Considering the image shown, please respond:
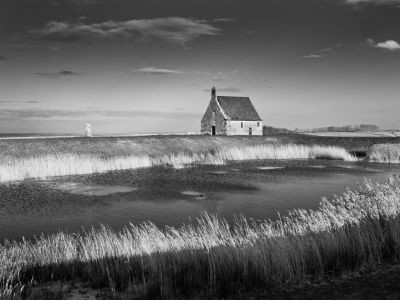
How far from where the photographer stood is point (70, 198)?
1919cm

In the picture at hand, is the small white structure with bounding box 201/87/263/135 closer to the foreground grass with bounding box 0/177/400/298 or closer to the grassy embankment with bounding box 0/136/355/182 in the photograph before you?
the grassy embankment with bounding box 0/136/355/182

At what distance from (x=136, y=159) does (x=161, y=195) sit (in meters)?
12.8

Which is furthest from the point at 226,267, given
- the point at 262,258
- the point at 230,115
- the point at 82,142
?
the point at 230,115

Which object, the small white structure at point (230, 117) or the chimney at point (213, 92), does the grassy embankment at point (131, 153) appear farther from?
the chimney at point (213, 92)

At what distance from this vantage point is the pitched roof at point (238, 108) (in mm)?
60728

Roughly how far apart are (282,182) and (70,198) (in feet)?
39.3

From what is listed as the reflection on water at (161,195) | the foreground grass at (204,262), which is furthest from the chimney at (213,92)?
the foreground grass at (204,262)

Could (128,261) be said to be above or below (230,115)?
below

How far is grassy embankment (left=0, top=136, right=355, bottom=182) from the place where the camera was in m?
27.3

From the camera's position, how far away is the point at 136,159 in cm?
3216

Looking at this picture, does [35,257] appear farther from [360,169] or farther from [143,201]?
[360,169]

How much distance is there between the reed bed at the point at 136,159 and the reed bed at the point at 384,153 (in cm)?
192

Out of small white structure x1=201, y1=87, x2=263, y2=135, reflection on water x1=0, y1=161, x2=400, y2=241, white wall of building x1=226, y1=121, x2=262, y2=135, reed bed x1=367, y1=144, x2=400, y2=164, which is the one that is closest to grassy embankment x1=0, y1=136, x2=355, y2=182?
reed bed x1=367, y1=144, x2=400, y2=164

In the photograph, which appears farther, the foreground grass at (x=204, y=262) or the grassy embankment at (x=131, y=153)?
the grassy embankment at (x=131, y=153)
